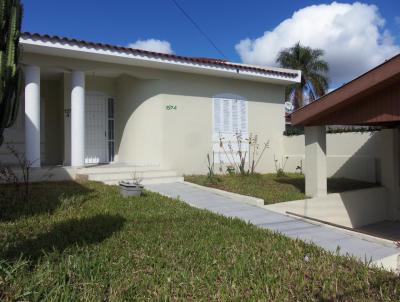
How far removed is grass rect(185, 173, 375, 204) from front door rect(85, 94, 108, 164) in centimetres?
357

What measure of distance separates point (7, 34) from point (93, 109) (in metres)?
9.57

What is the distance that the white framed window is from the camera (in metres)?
14.1

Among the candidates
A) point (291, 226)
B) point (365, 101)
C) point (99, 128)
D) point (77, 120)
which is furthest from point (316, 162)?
point (99, 128)

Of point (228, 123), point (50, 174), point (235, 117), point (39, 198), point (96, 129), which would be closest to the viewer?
point (39, 198)

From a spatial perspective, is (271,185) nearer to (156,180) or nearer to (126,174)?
(156,180)

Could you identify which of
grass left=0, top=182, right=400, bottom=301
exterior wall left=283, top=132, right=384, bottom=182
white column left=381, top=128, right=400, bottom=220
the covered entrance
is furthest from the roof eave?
grass left=0, top=182, right=400, bottom=301

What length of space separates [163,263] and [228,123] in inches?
405

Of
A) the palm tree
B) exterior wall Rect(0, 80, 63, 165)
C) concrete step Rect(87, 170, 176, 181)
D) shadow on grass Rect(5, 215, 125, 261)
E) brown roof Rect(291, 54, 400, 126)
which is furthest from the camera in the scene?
the palm tree

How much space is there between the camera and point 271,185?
1144 cm

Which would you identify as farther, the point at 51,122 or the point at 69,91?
the point at 51,122

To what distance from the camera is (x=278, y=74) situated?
14742mm

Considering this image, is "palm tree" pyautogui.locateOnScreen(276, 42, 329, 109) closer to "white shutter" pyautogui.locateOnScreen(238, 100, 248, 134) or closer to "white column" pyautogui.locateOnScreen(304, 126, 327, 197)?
"white shutter" pyautogui.locateOnScreen(238, 100, 248, 134)

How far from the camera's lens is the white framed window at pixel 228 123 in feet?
46.4

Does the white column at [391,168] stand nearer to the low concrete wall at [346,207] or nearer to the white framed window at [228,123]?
the low concrete wall at [346,207]
